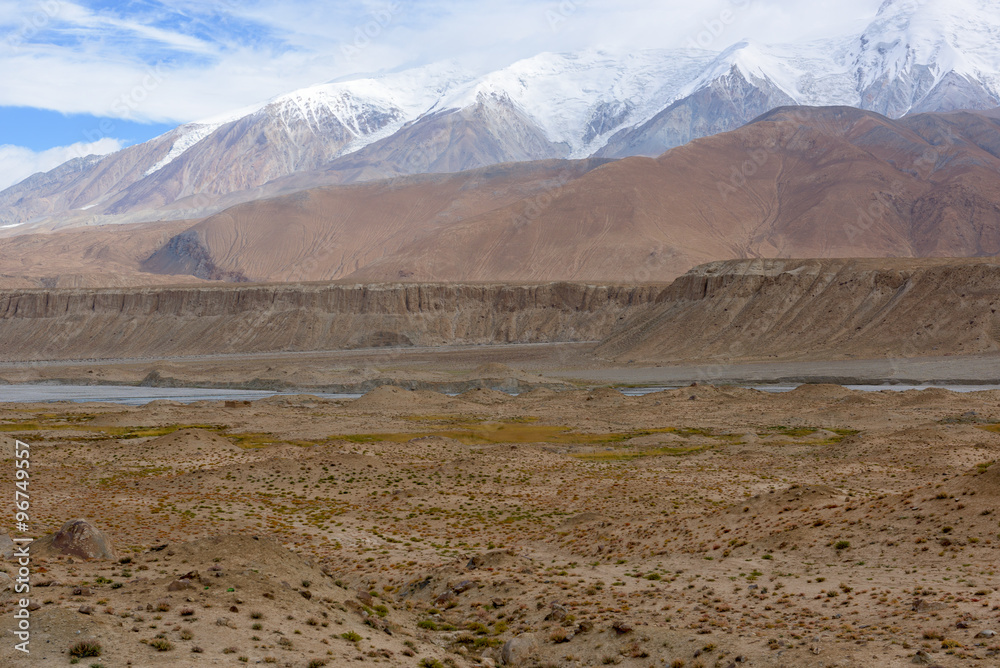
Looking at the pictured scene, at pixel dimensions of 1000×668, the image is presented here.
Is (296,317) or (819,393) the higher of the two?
(296,317)

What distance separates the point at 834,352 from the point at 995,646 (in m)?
95.7

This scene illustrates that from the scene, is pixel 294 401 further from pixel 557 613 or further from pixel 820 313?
pixel 820 313

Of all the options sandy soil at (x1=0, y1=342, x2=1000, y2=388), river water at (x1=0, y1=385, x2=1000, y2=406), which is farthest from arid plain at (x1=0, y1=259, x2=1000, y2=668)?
river water at (x1=0, y1=385, x2=1000, y2=406)

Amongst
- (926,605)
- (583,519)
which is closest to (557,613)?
(926,605)

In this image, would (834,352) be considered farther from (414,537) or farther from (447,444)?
(414,537)

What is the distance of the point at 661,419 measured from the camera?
63.9 meters

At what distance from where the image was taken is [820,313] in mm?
114375

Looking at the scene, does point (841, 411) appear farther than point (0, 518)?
Yes

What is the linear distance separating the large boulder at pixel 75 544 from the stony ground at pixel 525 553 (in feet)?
3.15

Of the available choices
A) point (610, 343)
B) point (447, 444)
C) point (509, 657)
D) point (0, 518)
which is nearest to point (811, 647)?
point (509, 657)


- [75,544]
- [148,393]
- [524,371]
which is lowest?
[148,393]

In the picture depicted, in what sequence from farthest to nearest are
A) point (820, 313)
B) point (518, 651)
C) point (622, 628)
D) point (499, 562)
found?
point (820, 313) < point (499, 562) < point (622, 628) < point (518, 651)

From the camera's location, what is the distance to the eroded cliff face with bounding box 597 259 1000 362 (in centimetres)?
10169

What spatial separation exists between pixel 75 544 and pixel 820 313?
10681 cm
